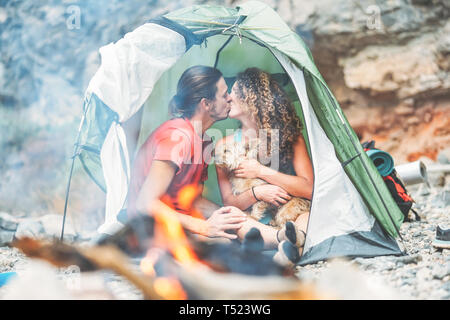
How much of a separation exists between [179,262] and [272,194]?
28.6 inches

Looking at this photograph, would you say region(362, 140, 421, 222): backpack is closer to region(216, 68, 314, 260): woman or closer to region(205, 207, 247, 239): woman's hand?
region(216, 68, 314, 260): woman

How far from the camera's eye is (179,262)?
2.10 m

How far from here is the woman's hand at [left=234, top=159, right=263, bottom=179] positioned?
103 inches

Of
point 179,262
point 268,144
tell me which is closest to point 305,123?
point 268,144

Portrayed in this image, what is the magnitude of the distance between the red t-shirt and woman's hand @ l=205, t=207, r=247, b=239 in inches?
7.6

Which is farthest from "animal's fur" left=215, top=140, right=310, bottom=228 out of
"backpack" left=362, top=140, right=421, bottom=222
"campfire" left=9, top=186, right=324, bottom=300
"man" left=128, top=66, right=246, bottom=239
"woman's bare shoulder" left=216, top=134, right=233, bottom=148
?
"backpack" left=362, top=140, right=421, bottom=222

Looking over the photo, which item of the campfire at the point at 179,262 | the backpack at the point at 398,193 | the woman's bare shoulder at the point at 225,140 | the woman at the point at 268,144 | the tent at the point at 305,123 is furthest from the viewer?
the backpack at the point at 398,193

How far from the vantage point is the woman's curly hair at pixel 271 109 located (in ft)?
8.65

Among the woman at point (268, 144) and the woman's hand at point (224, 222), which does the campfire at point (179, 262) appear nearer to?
the woman's hand at point (224, 222)

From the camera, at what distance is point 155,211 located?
93.5 inches

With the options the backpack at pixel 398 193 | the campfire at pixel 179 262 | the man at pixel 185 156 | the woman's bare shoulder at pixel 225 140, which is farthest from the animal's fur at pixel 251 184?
the backpack at pixel 398 193

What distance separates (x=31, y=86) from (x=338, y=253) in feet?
13.8
